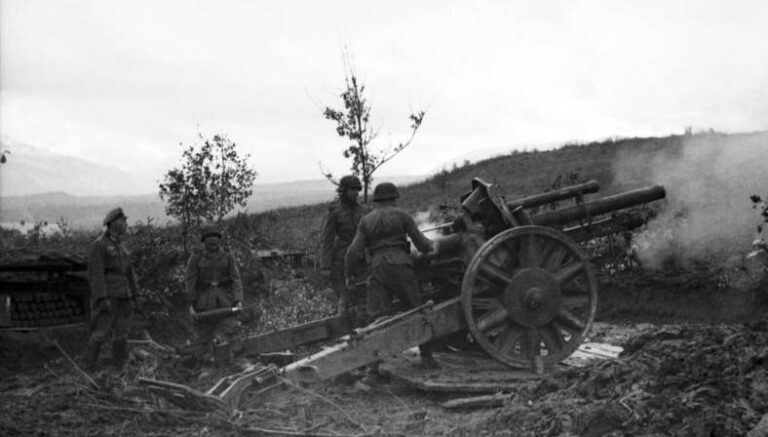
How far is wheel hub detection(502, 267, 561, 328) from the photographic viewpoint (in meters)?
7.33

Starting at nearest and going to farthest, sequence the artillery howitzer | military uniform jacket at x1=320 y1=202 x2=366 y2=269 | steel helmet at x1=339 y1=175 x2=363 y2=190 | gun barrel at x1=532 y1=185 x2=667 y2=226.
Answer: the artillery howitzer
gun barrel at x1=532 y1=185 x2=667 y2=226
steel helmet at x1=339 y1=175 x2=363 y2=190
military uniform jacket at x1=320 y1=202 x2=366 y2=269

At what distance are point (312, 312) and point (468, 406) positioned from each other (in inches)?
175

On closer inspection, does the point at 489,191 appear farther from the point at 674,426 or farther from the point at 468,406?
the point at 674,426

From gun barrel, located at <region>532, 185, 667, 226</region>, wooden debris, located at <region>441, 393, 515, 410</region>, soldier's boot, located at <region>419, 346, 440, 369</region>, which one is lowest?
wooden debris, located at <region>441, 393, 515, 410</region>

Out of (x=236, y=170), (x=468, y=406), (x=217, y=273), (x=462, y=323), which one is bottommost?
(x=468, y=406)

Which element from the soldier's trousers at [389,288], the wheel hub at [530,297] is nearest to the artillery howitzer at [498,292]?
the wheel hub at [530,297]

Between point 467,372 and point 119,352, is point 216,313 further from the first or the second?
point 467,372

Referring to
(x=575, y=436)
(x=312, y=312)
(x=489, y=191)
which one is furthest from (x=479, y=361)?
(x=312, y=312)

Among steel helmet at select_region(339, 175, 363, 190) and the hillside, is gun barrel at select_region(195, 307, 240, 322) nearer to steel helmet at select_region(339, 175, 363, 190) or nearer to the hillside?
steel helmet at select_region(339, 175, 363, 190)

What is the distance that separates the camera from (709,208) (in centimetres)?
1178

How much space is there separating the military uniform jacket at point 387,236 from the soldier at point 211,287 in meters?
1.67

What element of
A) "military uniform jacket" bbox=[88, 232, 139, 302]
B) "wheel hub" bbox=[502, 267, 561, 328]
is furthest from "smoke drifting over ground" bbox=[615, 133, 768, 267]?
"military uniform jacket" bbox=[88, 232, 139, 302]

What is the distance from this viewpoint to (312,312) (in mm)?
10586

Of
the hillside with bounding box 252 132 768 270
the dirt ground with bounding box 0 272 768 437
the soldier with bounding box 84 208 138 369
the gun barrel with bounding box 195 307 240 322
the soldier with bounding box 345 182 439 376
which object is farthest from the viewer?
the hillside with bounding box 252 132 768 270
